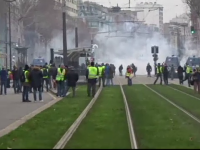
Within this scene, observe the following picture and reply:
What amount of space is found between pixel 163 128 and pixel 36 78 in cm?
1507

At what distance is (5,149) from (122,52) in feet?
424

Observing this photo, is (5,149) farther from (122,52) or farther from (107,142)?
(122,52)

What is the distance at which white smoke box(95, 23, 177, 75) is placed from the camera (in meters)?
136

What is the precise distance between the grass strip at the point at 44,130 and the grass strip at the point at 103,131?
505 mm

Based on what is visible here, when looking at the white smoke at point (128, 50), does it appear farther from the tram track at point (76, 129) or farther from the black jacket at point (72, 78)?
the tram track at point (76, 129)

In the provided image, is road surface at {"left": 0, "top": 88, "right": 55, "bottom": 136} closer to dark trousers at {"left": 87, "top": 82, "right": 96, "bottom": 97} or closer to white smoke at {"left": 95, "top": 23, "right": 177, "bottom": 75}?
dark trousers at {"left": 87, "top": 82, "right": 96, "bottom": 97}

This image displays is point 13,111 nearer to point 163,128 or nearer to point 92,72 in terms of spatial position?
point 92,72

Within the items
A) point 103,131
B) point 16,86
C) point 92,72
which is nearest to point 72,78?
point 92,72

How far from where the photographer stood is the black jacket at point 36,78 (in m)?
34.1

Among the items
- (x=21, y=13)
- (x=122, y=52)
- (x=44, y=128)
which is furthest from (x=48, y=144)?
(x=122, y=52)

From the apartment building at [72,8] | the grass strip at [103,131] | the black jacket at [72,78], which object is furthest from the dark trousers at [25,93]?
the apartment building at [72,8]

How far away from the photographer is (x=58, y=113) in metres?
26.8

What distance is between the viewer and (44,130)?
20172mm

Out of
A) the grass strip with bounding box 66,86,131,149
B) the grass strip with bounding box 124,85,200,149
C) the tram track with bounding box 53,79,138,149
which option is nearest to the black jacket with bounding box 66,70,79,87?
the grass strip with bounding box 124,85,200,149
